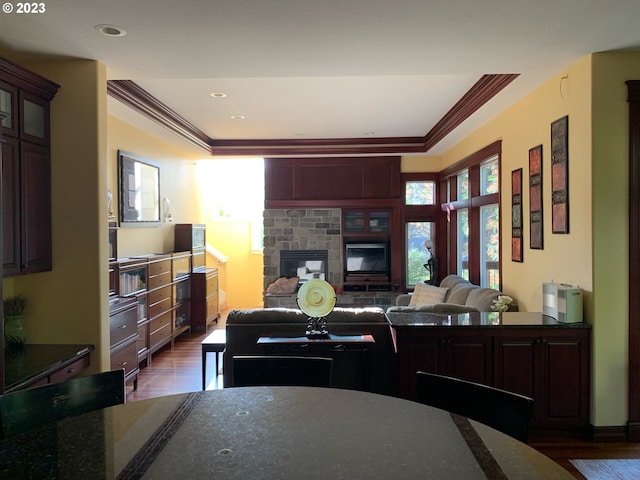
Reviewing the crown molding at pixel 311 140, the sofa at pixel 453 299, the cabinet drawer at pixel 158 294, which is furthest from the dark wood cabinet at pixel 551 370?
the cabinet drawer at pixel 158 294

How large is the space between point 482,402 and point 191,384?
3.47 metres

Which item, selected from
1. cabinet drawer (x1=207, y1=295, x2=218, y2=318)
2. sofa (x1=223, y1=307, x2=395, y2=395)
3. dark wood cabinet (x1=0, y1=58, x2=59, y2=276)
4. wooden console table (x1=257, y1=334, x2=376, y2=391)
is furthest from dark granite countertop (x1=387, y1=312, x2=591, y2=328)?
cabinet drawer (x1=207, y1=295, x2=218, y2=318)

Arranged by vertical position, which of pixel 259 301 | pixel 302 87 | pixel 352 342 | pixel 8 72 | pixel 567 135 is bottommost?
pixel 259 301

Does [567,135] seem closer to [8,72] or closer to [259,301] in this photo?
[8,72]

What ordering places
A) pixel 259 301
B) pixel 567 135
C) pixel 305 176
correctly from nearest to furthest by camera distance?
1. pixel 567 135
2. pixel 305 176
3. pixel 259 301

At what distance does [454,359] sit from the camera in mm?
3232

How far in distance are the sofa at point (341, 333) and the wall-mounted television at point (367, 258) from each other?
3.98 m

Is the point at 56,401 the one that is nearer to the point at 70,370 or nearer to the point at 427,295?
the point at 70,370

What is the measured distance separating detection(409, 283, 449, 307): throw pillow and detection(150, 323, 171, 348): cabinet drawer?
315cm

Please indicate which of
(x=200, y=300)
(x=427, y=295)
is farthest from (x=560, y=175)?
(x=200, y=300)

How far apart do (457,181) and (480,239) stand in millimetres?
1354

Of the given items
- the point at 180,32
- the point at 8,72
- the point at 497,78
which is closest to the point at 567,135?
the point at 497,78

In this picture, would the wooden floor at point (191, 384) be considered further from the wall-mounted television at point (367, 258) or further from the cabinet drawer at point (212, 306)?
the wall-mounted television at point (367, 258)

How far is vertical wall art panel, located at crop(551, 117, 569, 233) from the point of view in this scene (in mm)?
3314
